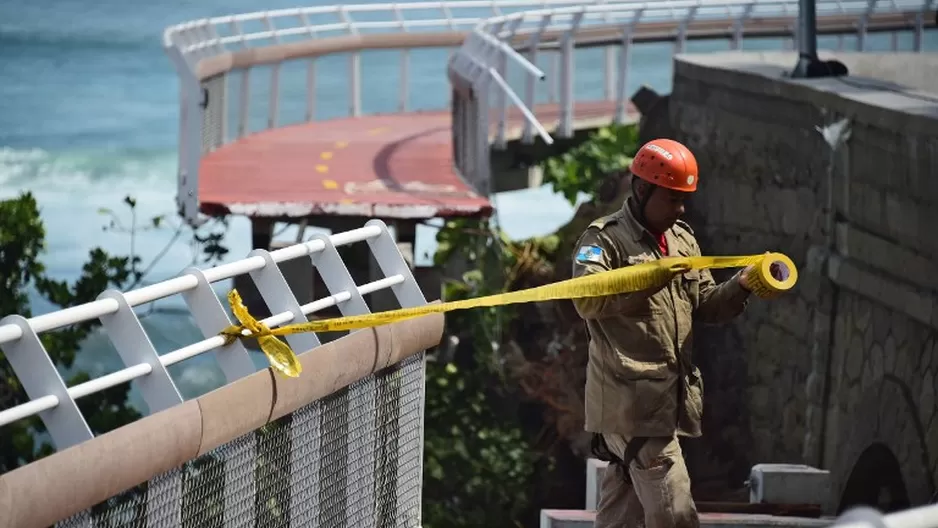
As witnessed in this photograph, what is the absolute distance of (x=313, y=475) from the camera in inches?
251

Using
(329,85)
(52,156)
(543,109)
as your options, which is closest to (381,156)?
(543,109)

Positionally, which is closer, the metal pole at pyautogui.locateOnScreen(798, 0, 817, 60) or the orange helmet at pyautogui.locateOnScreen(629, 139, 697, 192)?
the orange helmet at pyautogui.locateOnScreen(629, 139, 697, 192)

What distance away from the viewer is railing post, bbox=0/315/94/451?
195 inches

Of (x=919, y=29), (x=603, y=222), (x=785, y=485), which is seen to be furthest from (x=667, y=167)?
(x=919, y=29)

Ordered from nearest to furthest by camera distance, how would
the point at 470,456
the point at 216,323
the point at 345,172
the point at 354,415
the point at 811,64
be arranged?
→ the point at 216,323 < the point at 354,415 < the point at 811,64 < the point at 470,456 < the point at 345,172

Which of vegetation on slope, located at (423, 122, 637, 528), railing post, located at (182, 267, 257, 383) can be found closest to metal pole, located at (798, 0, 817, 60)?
vegetation on slope, located at (423, 122, 637, 528)

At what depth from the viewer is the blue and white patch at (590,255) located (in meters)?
6.42

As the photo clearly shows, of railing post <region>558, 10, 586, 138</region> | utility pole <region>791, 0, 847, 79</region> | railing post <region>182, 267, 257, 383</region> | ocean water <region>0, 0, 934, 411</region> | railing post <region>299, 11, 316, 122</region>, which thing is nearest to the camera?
railing post <region>182, 267, 257, 383</region>

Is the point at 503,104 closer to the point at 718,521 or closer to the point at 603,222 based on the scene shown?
the point at 718,521

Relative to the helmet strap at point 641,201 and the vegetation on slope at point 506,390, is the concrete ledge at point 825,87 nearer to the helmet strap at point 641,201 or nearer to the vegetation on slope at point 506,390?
the vegetation on slope at point 506,390

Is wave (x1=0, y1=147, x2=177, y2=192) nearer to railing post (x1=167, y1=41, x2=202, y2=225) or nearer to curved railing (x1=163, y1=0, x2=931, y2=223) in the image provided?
curved railing (x1=163, y1=0, x2=931, y2=223)

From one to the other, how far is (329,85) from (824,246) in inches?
1684

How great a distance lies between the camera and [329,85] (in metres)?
53.9

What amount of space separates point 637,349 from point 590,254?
362 millimetres
